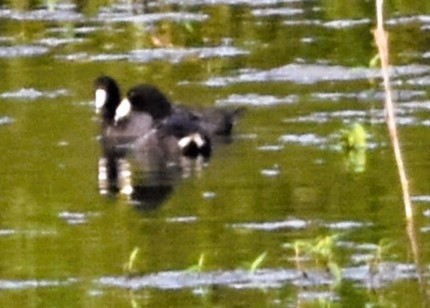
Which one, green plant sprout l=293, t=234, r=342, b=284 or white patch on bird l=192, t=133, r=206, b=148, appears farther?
white patch on bird l=192, t=133, r=206, b=148

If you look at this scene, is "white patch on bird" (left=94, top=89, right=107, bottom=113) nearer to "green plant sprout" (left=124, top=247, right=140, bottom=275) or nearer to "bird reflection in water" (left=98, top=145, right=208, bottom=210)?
"bird reflection in water" (left=98, top=145, right=208, bottom=210)

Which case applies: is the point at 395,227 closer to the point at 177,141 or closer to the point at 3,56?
the point at 177,141

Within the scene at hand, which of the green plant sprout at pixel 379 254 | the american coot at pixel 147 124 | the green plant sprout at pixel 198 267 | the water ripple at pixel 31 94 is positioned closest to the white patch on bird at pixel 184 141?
the american coot at pixel 147 124

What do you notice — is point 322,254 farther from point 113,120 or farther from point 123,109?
point 123,109

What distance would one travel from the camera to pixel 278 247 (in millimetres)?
8992

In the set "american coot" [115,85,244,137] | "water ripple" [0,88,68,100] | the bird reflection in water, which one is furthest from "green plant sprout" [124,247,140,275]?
"water ripple" [0,88,68,100]

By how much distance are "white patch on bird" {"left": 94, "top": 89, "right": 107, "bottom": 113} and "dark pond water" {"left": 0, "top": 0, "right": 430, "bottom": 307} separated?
143mm

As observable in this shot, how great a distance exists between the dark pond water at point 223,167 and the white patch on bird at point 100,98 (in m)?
0.14

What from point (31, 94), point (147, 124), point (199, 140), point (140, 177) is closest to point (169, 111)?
point (147, 124)

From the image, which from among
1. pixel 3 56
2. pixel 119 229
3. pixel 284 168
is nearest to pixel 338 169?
pixel 284 168

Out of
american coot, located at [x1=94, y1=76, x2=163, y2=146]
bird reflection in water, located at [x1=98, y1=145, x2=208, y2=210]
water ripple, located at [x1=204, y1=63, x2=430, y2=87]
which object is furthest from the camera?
water ripple, located at [x1=204, y1=63, x2=430, y2=87]

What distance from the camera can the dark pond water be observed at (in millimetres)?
A: 8391

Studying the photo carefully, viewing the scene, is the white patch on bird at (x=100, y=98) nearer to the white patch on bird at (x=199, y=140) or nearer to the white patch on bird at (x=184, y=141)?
the white patch on bird at (x=184, y=141)

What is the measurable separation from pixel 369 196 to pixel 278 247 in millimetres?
1230
